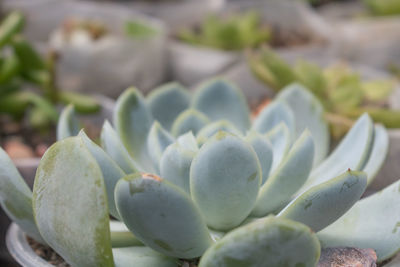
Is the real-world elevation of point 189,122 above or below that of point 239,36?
above

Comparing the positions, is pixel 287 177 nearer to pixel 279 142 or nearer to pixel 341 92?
pixel 279 142

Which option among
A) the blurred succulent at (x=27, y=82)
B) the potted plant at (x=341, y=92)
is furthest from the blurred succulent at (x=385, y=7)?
the blurred succulent at (x=27, y=82)

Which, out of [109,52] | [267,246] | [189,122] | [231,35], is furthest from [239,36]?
[267,246]

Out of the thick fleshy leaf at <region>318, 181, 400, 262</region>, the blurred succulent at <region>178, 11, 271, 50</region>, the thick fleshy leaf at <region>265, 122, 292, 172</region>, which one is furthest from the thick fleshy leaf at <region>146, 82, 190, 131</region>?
the blurred succulent at <region>178, 11, 271, 50</region>

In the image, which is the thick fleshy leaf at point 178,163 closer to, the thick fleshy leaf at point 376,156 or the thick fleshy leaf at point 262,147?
the thick fleshy leaf at point 262,147

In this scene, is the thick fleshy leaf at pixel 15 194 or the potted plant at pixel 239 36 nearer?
the thick fleshy leaf at pixel 15 194
